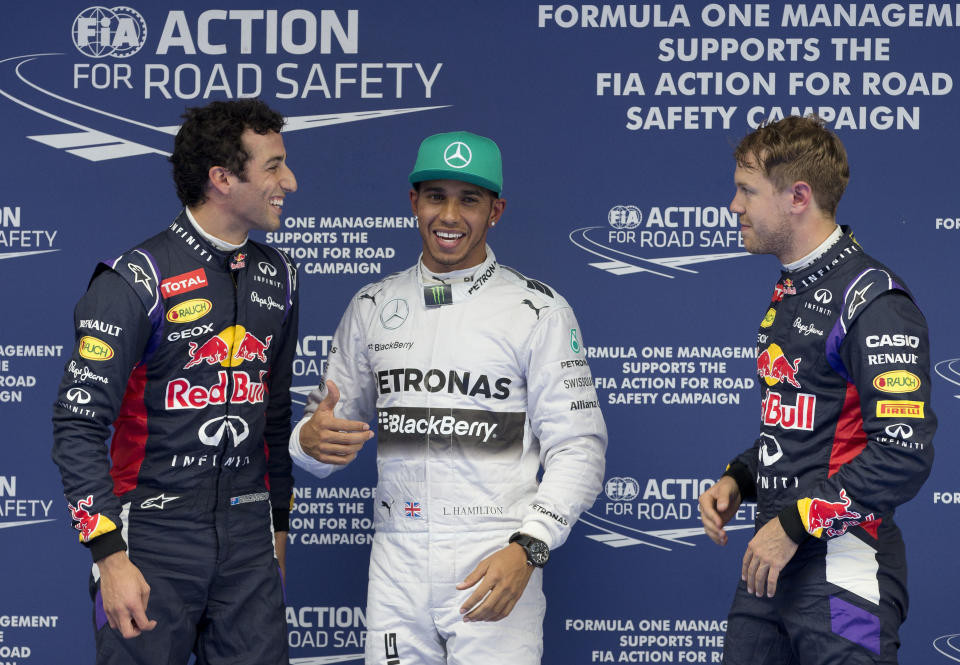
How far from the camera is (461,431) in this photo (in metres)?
2.23

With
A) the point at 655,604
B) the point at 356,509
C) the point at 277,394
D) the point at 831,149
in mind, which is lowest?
the point at 655,604

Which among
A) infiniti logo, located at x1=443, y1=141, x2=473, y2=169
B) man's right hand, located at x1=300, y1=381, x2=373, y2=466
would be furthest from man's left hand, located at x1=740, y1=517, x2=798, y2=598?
infiniti logo, located at x1=443, y1=141, x2=473, y2=169

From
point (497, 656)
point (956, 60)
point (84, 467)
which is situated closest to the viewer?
point (84, 467)

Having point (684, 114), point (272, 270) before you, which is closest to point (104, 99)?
point (272, 270)

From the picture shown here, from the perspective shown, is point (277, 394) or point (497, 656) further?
point (277, 394)

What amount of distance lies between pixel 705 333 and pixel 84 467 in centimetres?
188

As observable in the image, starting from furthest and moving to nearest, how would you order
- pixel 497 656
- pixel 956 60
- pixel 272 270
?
pixel 956 60 < pixel 272 270 < pixel 497 656

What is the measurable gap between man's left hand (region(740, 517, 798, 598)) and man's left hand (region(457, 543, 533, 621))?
443mm

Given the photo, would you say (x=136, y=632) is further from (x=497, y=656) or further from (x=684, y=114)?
(x=684, y=114)

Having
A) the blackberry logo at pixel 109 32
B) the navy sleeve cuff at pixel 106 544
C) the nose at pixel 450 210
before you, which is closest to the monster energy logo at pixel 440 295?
the nose at pixel 450 210

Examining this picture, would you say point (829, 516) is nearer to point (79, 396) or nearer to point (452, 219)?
point (452, 219)

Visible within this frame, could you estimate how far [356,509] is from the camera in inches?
124

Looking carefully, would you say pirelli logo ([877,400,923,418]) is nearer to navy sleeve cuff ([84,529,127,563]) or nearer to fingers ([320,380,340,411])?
fingers ([320,380,340,411])

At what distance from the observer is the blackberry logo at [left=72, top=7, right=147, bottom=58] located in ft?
10.3
